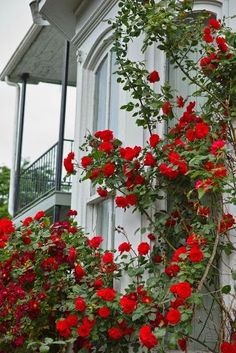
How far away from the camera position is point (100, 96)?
6836 mm

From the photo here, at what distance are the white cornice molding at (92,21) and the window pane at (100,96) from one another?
42 centimetres

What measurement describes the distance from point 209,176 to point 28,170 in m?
9.41

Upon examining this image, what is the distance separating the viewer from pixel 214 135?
4590 millimetres

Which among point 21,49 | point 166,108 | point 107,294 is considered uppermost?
point 21,49

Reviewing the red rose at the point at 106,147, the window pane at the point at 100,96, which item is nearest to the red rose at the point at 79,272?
the red rose at the point at 106,147

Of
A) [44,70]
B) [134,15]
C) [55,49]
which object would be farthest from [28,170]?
[134,15]

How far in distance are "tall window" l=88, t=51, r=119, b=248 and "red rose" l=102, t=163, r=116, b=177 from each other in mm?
1009

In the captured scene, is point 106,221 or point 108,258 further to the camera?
point 106,221

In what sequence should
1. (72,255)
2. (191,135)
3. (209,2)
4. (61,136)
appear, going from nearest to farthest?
(191,135)
(72,255)
(209,2)
(61,136)

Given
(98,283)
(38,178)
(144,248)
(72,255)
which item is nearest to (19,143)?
(38,178)

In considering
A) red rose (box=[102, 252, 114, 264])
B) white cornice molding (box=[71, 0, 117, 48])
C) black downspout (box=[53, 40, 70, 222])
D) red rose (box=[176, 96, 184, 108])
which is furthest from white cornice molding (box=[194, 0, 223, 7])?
black downspout (box=[53, 40, 70, 222])

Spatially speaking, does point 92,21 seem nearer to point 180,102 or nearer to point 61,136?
point 180,102

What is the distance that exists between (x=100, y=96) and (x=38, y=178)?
19.8 ft

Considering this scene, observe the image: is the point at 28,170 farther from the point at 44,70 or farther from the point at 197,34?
the point at 197,34
